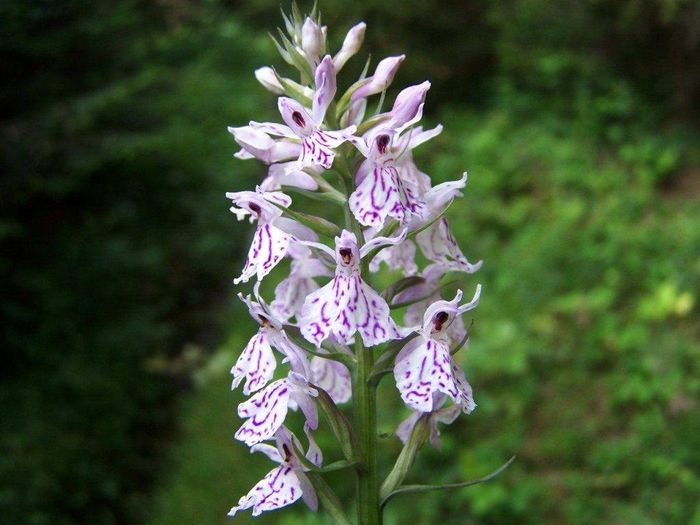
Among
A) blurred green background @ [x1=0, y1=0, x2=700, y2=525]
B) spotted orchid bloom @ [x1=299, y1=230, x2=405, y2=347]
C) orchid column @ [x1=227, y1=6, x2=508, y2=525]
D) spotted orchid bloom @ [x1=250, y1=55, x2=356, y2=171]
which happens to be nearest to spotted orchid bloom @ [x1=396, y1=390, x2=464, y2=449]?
orchid column @ [x1=227, y1=6, x2=508, y2=525]

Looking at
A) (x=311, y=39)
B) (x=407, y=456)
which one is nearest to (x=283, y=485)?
(x=407, y=456)

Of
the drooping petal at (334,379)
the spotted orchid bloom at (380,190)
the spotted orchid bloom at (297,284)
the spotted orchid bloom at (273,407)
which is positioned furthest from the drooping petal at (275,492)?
the spotted orchid bloom at (380,190)

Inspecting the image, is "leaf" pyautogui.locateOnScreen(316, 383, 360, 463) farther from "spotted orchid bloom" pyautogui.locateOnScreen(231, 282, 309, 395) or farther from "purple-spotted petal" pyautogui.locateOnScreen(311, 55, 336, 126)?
"purple-spotted petal" pyautogui.locateOnScreen(311, 55, 336, 126)

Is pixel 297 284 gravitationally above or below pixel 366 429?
above

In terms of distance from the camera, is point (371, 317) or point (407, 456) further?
point (407, 456)

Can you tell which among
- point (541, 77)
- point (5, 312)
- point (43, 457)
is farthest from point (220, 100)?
point (43, 457)

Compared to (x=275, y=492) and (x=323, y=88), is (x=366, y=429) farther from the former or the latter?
(x=323, y=88)

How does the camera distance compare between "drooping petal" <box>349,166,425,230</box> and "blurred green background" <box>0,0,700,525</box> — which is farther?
"blurred green background" <box>0,0,700,525</box>
